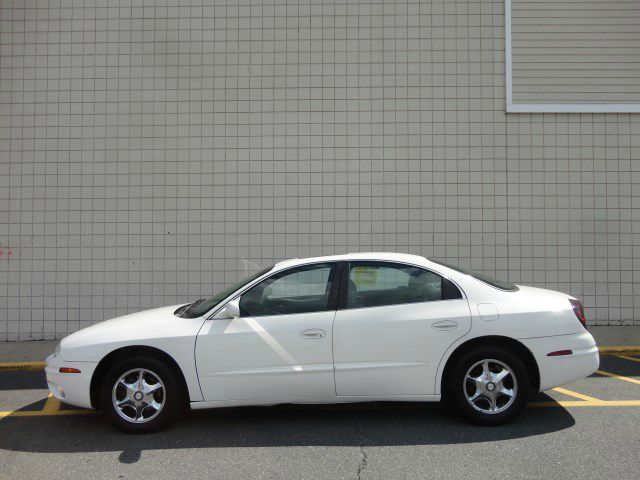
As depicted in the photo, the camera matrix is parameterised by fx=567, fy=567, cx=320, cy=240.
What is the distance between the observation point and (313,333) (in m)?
4.54

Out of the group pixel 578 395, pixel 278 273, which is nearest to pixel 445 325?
pixel 278 273

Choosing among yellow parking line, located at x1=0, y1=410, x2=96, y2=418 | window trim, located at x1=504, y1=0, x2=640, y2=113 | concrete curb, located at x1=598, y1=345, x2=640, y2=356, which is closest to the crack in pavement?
yellow parking line, located at x1=0, y1=410, x2=96, y2=418

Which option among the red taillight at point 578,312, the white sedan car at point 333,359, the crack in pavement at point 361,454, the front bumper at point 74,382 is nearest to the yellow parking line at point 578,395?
Result: the white sedan car at point 333,359

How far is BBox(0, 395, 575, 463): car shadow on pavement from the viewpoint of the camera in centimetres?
431

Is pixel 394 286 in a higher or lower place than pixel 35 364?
higher

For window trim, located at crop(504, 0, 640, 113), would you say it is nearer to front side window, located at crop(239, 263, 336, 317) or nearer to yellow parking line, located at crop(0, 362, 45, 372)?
front side window, located at crop(239, 263, 336, 317)

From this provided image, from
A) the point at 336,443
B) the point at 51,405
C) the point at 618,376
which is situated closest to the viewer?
the point at 336,443

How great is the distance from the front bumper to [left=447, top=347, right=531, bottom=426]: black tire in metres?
2.91

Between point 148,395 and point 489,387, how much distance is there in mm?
2735

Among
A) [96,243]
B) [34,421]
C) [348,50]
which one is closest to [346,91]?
[348,50]

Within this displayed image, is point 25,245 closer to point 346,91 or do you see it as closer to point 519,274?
point 346,91

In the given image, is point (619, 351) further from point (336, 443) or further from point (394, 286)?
point (336, 443)

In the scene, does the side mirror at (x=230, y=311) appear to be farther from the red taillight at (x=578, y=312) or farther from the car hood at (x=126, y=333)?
the red taillight at (x=578, y=312)

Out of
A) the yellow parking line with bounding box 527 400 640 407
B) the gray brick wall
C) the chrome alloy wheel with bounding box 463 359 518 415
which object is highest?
the gray brick wall
